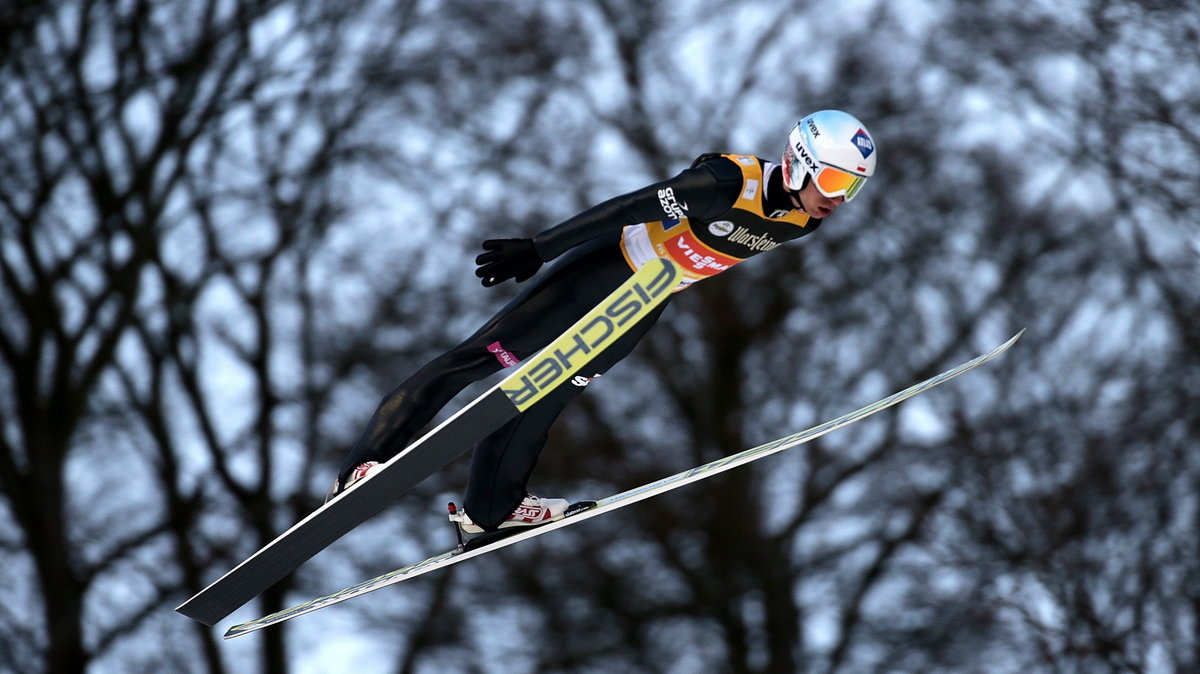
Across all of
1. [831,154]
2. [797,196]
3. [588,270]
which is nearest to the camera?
[831,154]

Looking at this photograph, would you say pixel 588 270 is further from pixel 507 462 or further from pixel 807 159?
pixel 807 159

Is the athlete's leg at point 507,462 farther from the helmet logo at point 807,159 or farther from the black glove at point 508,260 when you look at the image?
the helmet logo at point 807,159

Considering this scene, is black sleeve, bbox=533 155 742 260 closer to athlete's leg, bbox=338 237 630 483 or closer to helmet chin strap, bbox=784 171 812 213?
helmet chin strap, bbox=784 171 812 213

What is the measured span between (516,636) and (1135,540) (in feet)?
18.9

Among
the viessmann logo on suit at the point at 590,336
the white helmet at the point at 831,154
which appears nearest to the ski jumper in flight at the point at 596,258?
the white helmet at the point at 831,154

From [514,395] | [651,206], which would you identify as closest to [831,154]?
[651,206]

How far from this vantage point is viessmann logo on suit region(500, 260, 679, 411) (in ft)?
15.3

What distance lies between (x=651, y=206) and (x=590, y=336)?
1.66 ft

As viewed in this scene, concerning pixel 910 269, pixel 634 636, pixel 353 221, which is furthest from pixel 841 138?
pixel 353 221

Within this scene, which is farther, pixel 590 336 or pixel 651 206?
pixel 590 336

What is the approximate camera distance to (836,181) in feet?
15.1

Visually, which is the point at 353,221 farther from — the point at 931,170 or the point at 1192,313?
the point at 1192,313

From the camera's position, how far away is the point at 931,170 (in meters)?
14.2

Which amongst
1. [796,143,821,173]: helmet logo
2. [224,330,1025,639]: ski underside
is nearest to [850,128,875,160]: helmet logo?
[796,143,821,173]: helmet logo
